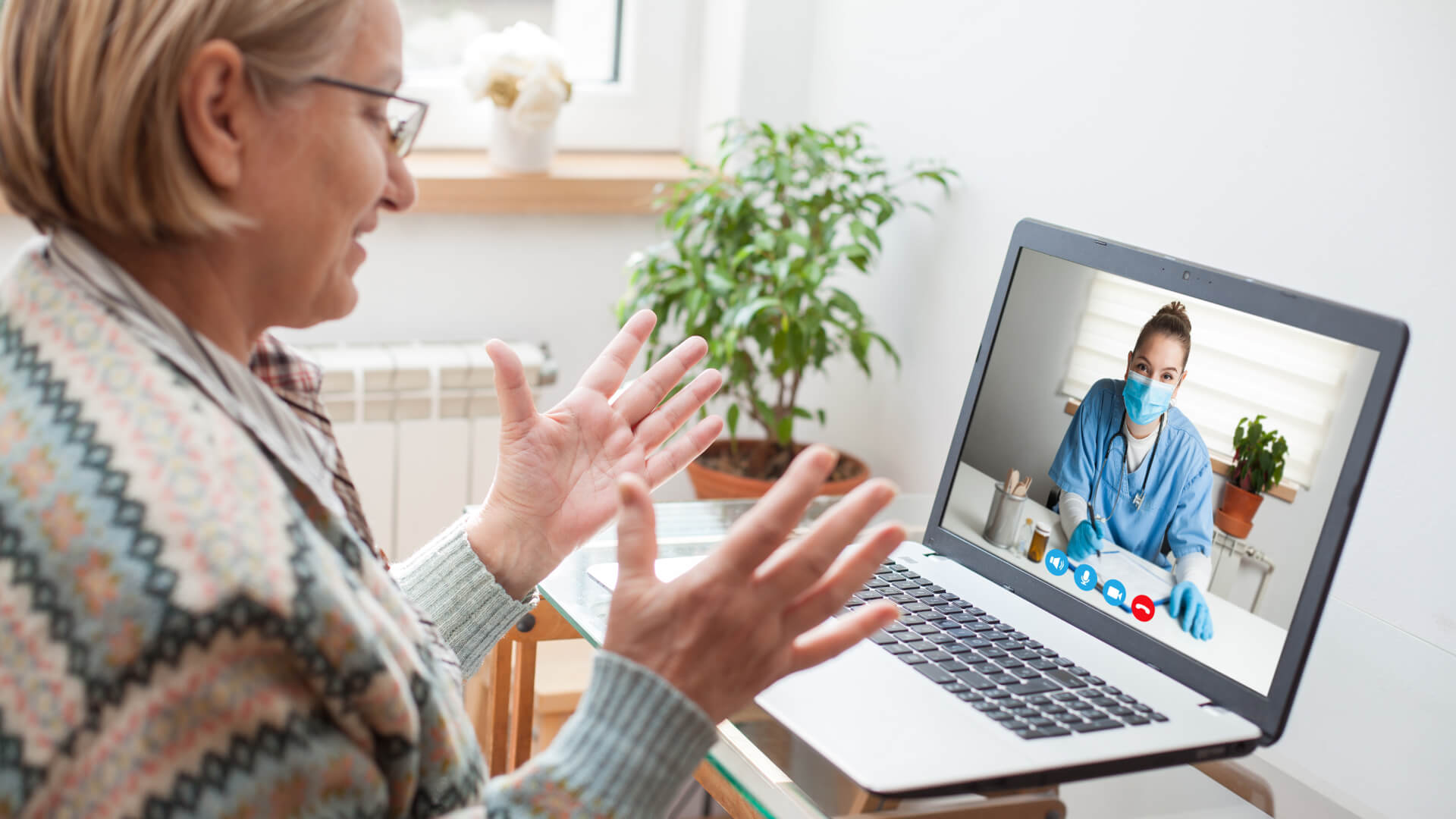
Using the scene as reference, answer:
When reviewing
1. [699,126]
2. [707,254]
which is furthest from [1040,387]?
[699,126]

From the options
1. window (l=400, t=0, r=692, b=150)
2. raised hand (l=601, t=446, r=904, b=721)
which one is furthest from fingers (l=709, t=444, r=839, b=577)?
window (l=400, t=0, r=692, b=150)

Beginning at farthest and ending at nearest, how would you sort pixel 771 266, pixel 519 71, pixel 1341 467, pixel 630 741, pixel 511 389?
pixel 519 71
pixel 771 266
pixel 511 389
pixel 1341 467
pixel 630 741

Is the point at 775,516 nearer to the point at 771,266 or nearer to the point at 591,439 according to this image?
the point at 591,439

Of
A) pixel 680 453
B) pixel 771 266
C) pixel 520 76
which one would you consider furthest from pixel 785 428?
pixel 680 453

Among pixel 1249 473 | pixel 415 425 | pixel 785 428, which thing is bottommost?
pixel 415 425

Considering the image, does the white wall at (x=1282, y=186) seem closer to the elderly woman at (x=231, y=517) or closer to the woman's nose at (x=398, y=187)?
the elderly woman at (x=231, y=517)

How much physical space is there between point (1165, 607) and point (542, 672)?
0.64 metres

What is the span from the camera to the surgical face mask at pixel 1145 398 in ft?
2.82

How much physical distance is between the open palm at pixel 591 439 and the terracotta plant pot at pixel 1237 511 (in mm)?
378

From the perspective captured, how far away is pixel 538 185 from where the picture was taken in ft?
6.61

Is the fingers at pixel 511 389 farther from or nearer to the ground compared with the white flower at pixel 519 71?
nearer to the ground

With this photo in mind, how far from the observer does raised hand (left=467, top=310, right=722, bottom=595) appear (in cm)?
97

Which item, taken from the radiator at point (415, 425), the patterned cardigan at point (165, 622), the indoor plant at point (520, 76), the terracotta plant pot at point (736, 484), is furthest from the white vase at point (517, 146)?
the patterned cardigan at point (165, 622)

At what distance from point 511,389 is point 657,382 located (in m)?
Result: 0.13
